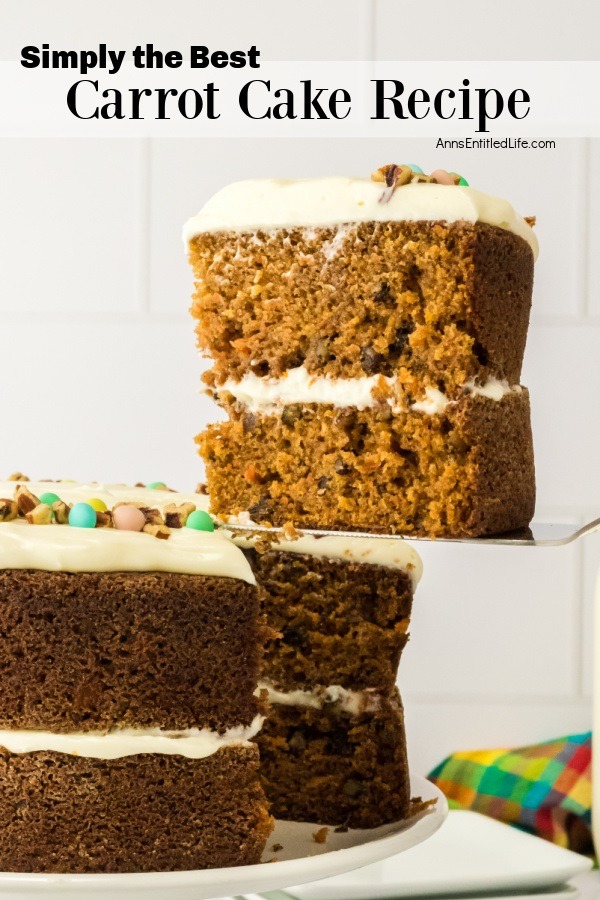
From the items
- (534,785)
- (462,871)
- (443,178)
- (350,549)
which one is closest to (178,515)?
(350,549)

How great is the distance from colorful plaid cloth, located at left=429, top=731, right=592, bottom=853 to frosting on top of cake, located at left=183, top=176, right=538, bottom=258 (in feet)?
4.76

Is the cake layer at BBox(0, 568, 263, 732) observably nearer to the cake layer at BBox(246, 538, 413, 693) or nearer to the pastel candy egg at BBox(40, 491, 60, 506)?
the pastel candy egg at BBox(40, 491, 60, 506)

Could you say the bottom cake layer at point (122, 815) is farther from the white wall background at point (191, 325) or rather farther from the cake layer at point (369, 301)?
the white wall background at point (191, 325)

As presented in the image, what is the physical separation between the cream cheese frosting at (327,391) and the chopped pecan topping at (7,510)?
18.3 inches

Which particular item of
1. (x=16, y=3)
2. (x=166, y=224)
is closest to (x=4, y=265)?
(x=166, y=224)

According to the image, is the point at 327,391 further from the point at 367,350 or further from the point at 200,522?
the point at 200,522

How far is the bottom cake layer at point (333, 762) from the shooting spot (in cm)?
252

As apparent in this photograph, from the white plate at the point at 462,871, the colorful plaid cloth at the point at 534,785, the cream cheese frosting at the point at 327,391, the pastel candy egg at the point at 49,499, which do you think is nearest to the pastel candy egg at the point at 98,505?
the pastel candy egg at the point at 49,499

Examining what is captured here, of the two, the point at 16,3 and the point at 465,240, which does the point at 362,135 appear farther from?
the point at 465,240

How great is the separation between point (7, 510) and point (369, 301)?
2.38 feet

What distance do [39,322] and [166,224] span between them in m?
0.45

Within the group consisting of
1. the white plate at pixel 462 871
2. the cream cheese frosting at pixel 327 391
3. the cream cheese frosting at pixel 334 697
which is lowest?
the white plate at pixel 462 871

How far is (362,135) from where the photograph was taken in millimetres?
3260

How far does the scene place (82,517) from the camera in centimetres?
199
